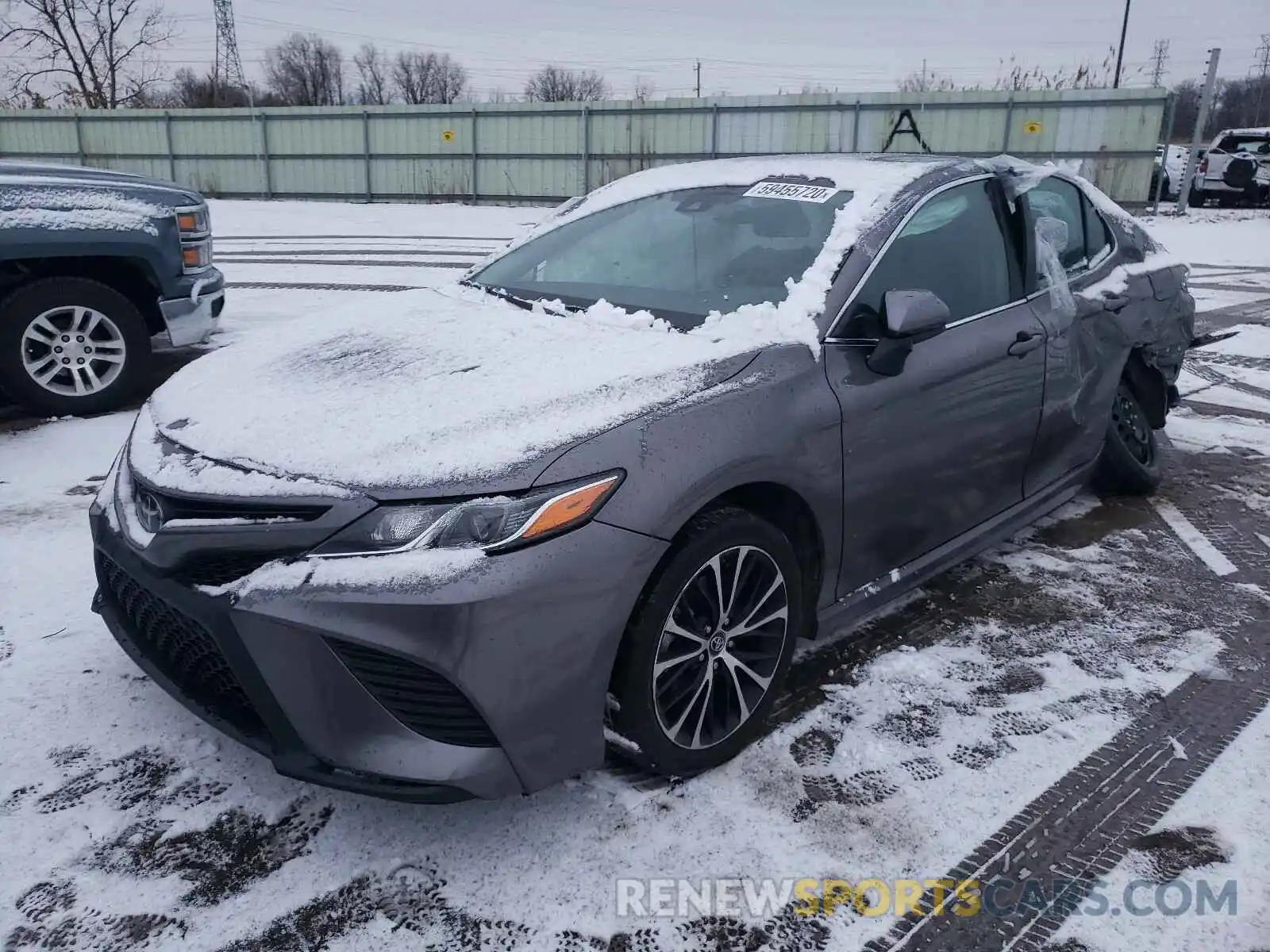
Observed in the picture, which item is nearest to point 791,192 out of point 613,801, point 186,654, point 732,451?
point 732,451

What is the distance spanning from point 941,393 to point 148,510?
90.9 inches

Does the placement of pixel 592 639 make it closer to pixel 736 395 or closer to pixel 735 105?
pixel 736 395

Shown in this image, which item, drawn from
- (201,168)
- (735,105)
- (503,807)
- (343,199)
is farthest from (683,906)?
(201,168)

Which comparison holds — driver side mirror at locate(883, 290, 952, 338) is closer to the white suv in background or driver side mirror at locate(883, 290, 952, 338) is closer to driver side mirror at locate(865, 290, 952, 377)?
driver side mirror at locate(865, 290, 952, 377)

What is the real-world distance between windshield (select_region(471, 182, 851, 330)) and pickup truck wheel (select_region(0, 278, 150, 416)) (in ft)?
9.97

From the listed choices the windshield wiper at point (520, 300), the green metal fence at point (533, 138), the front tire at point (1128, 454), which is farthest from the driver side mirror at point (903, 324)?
the green metal fence at point (533, 138)

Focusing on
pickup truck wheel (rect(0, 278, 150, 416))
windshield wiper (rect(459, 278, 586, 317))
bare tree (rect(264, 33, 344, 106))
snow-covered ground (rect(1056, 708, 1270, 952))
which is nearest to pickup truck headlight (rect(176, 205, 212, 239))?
pickup truck wheel (rect(0, 278, 150, 416))

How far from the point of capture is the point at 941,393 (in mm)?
3041

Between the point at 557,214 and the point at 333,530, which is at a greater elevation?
the point at 557,214

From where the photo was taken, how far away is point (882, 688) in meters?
2.97

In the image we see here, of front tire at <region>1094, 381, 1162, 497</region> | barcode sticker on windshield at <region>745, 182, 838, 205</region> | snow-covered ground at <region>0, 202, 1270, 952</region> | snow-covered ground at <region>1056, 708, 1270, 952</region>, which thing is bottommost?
snow-covered ground at <region>0, 202, 1270, 952</region>

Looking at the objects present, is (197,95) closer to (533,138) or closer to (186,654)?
(533,138)

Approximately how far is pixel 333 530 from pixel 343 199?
23773 mm

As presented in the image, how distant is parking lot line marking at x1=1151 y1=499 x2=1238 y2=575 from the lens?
12.8ft
